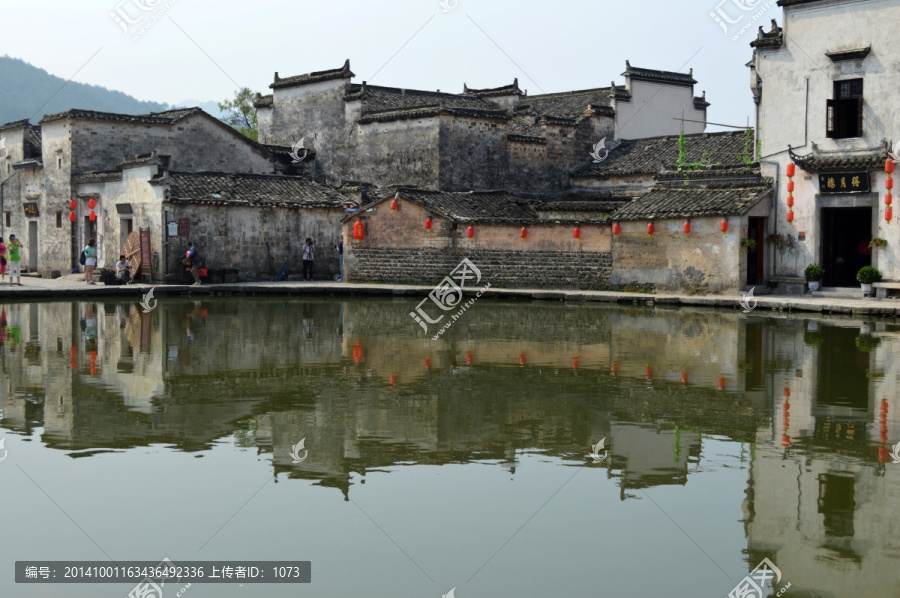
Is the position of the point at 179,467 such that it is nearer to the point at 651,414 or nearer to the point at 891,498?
the point at 651,414

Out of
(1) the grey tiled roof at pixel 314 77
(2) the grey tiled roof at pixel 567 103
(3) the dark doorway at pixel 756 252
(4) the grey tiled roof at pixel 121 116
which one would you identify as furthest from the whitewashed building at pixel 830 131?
(4) the grey tiled roof at pixel 121 116

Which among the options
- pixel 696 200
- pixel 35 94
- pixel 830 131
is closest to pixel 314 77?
pixel 696 200

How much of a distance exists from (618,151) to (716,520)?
26.9m

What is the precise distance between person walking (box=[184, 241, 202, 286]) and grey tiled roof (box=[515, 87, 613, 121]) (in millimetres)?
11894

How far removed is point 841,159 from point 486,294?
8.61 metres

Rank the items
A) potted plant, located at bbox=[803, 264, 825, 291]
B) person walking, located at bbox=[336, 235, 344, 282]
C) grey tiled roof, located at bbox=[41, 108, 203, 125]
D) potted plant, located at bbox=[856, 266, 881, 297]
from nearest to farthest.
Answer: potted plant, located at bbox=[856, 266, 881, 297]
potted plant, located at bbox=[803, 264, 825, 291]
person walking, located at bbox=[336, 235, 344, 282]
grey tiled roof, located at bbox=[41, 108, 203, 125]

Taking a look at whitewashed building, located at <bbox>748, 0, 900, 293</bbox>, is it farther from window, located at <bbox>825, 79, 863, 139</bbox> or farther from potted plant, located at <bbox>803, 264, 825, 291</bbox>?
potted plant, located at <bbox>803, 264, 825, 291</bbox>

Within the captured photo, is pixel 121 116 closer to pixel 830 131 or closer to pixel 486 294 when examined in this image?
pixel 486 294

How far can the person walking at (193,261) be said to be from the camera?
91.6 ft

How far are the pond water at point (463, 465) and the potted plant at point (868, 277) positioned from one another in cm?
812

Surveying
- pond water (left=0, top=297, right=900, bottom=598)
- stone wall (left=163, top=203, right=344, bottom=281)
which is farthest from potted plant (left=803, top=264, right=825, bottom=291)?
stone wall (left=163, top=203, right=344, bottom=281)

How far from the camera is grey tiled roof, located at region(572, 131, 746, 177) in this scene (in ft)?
91.5

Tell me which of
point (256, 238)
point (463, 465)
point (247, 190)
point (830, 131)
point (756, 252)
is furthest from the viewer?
point (247, 190)

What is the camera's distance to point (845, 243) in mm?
24391
